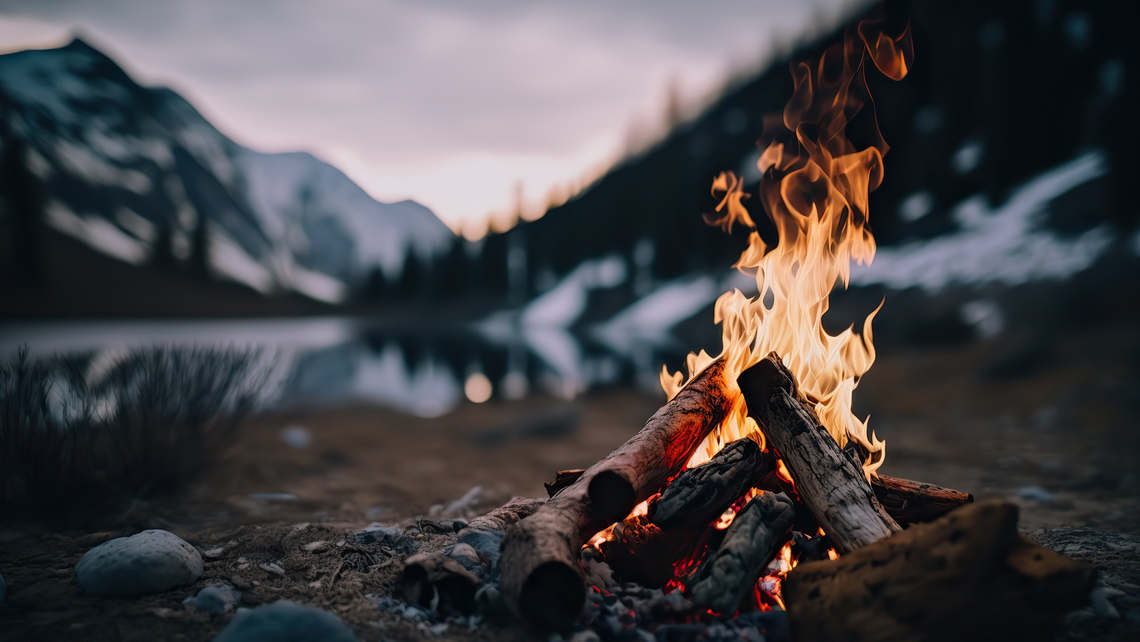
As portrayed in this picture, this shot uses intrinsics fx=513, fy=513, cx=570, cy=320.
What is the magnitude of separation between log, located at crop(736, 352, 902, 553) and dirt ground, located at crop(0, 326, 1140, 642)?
2321 millimetres

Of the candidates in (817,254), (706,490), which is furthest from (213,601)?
(817,254)

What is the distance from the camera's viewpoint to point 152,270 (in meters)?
88.0

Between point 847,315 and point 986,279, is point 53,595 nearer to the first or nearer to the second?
point 986,279

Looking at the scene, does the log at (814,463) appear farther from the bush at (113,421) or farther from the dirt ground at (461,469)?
the bush at (113,421)

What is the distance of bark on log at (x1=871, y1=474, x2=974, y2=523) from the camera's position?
4.21m

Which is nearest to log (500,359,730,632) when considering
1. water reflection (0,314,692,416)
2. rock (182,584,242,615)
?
rock (182,584,242,615)

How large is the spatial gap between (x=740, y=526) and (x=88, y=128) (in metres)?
202

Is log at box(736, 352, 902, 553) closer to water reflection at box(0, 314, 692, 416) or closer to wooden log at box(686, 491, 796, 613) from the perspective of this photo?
wooden log at box(686, 491, 796, 613)

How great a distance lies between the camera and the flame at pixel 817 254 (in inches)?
189

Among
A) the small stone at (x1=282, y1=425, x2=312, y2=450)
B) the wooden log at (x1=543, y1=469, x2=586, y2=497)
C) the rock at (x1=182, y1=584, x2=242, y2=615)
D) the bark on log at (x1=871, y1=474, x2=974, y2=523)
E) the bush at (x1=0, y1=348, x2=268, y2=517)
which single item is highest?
the small stone at (x1=282, y1=425, x2=312, y2=450)

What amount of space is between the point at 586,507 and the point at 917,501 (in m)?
2.85

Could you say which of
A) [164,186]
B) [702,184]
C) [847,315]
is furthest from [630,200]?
[164,186]

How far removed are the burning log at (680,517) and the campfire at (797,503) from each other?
13 millimetres

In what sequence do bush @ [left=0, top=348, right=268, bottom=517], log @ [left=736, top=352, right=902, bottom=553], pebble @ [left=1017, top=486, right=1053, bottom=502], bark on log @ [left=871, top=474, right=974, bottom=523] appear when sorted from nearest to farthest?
1. log @ [left=736, top=352, right=902, bottom=553]
2. bark on log @ [left=871, top=474, right=974, bottom=523]
3. bush @ [left=0, top=348, right=268, bottom=517]
4. pebble @ [left=1017, top=486, right=1053, bottom=502]
